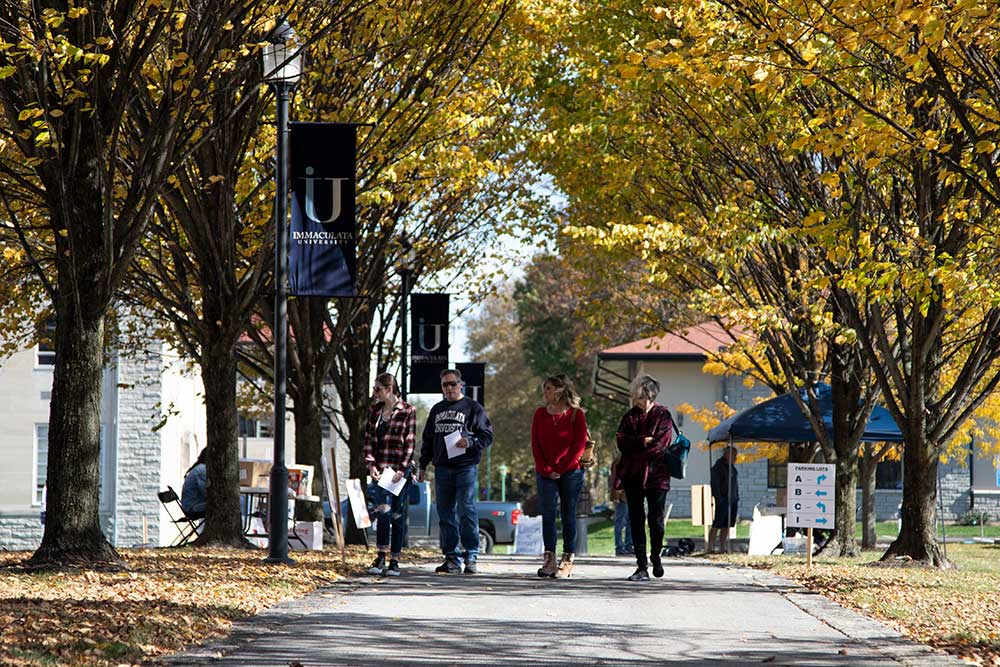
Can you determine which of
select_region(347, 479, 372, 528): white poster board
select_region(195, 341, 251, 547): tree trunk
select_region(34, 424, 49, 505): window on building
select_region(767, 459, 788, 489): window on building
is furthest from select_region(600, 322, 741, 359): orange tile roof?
select_region(347, 479, 372, 528): white poster board

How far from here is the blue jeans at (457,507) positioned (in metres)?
13.7

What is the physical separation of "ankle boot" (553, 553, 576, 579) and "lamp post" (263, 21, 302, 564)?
2.53 meters

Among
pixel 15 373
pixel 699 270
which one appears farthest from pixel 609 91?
pixel 15 373

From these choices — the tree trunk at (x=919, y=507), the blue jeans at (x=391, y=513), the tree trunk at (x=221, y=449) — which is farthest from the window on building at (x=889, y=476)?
the blue jeans at (x=391, y=513)

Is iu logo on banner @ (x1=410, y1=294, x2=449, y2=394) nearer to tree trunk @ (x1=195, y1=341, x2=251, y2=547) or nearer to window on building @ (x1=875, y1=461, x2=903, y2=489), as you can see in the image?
tree trunk @ (x1=195, y1=341, x2=251, y2=547)

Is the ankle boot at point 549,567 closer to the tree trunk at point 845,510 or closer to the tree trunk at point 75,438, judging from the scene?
the tree trunk at point 75,438

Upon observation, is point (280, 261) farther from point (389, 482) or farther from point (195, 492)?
point (195, 492)

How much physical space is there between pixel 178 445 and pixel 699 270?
19350 mm

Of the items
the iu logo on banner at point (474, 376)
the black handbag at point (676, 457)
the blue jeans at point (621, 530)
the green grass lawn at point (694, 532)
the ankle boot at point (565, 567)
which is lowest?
the green grass lawn at point (694, 532)

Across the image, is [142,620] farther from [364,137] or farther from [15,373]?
[15,373]

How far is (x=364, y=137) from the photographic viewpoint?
1730 cm

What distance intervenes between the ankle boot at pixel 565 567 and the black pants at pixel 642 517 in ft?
2.14

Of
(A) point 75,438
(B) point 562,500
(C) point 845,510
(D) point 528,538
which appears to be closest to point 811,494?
(B) point 562,500

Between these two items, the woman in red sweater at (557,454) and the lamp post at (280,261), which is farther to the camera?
the woman in red sweater at (557,454)
